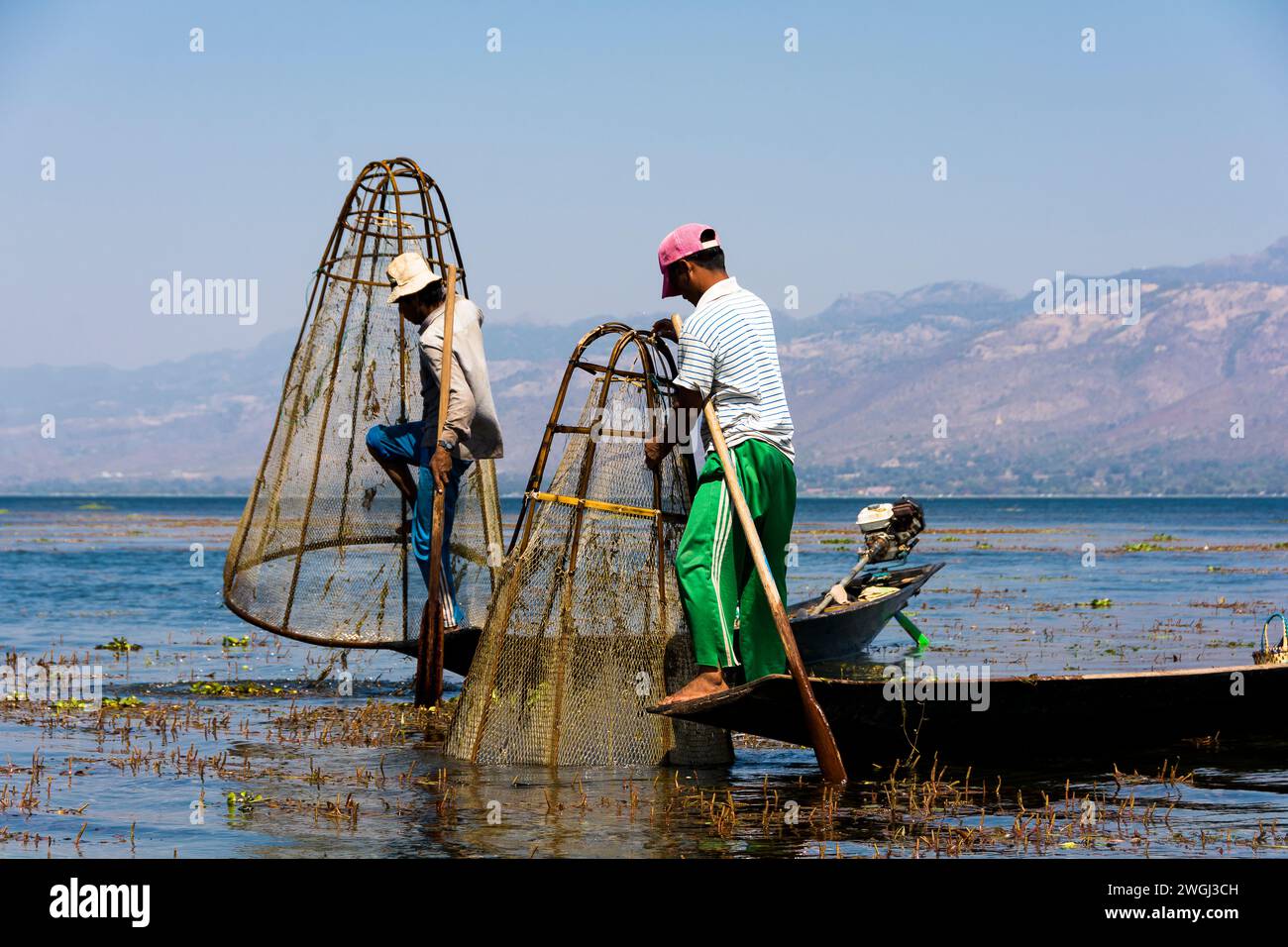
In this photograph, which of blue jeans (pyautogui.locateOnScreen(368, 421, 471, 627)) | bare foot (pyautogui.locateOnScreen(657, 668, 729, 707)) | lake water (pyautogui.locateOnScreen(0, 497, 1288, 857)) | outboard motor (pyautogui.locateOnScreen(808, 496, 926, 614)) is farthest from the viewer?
outboard motor (pyautogui.locateOnScreen(808, 496, 926, 614))

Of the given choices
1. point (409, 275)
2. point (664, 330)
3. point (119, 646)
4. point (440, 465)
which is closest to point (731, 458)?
point (664, 330)

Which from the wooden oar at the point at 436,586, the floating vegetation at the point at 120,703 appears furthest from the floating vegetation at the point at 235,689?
the wooden oar at the point at 436,586

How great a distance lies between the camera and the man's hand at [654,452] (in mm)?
8102

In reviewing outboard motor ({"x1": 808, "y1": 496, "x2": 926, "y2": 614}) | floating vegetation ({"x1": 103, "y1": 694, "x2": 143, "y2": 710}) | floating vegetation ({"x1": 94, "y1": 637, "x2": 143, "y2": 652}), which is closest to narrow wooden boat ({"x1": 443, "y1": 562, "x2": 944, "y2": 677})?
→ outboard motor ({"x1": 808, "y1": 496, "x2": 926, "y2": 614})

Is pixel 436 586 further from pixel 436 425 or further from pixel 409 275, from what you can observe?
pixel 409 275

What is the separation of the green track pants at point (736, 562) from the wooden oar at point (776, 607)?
8cm

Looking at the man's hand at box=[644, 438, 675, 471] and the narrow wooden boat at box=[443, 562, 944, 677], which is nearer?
the man's hand at box=[644, 438, 675, 471]

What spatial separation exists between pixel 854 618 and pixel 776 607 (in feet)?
22.4

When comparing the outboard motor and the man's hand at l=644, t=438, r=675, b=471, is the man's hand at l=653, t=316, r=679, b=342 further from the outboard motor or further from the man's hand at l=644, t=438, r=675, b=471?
the outboard motor

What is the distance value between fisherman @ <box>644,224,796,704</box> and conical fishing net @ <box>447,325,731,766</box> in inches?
31.4

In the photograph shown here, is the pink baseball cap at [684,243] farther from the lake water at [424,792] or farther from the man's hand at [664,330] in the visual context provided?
the lake water at [424,792]

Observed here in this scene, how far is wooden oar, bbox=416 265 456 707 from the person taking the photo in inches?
369
